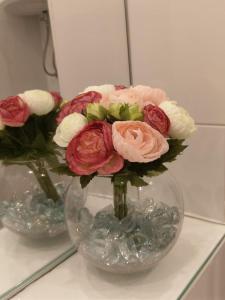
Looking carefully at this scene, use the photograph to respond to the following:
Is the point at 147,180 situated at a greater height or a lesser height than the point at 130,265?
greater

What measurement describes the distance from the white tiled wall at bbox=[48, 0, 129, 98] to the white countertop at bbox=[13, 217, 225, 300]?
17.8 inches

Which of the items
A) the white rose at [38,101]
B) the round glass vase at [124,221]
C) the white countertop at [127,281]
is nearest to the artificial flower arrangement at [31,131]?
the white rose at [38,101]

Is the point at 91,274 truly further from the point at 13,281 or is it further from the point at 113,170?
the point at 113,170

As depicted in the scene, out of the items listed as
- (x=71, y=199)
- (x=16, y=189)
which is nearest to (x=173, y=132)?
(x=71, y=199)

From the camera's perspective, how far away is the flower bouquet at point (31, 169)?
2.33 feet

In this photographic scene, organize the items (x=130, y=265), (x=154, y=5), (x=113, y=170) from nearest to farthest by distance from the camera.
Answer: (x=113, y=170) → (x=130, y=265) → (x=154, y=5)

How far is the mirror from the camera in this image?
76 cm

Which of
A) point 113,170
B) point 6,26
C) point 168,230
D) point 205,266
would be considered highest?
point 6,26

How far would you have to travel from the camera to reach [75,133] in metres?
0.56

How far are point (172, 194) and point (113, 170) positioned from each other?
23 cm

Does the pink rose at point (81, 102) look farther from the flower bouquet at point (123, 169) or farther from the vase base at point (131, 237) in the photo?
the vase base at point (131, 237)

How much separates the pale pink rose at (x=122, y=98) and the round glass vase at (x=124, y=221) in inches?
5.5

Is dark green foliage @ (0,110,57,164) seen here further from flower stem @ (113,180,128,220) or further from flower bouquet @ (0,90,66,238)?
flower stem @ (113,180,128,220)

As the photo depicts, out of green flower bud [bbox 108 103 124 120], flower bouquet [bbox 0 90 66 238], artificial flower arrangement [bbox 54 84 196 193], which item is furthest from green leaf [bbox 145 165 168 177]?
flower bouquet [bbox 0 90 66 238]
